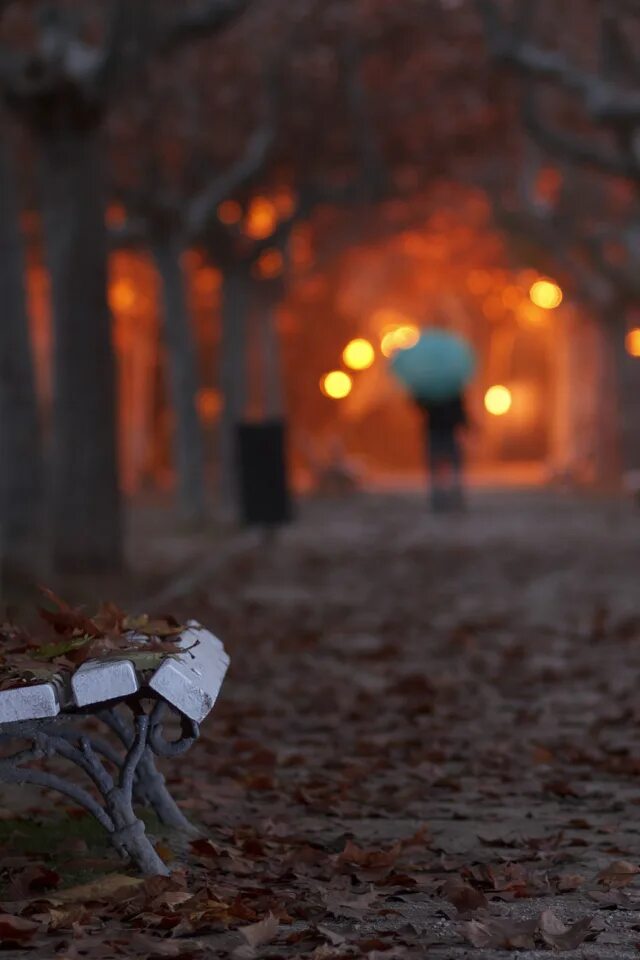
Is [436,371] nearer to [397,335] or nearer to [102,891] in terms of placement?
[102,891]

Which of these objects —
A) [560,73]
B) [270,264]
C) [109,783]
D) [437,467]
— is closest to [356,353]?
[270,264]

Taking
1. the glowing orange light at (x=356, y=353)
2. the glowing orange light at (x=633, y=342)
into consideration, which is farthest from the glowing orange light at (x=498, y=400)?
the glowing orange light at (x=633, y=342)

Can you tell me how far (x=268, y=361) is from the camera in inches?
1823

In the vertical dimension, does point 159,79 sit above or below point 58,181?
above

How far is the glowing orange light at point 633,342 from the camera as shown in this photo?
44.9 m

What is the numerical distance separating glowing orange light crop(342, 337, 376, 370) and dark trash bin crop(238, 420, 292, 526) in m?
33.4

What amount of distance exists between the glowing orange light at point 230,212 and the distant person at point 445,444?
21.1 ft

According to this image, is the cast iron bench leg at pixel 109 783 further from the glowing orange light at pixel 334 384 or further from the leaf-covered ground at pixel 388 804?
the glowing orange light at pixel 334 384

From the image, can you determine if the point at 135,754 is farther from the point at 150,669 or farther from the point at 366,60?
the point at 366,60

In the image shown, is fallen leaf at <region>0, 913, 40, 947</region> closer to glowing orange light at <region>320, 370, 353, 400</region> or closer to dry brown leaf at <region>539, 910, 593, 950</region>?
dry brown leaf at <region>539, 910, 593, 950</region>

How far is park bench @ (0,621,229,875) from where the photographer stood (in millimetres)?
6684

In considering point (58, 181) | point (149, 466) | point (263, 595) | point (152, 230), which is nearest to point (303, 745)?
point (263, 595)

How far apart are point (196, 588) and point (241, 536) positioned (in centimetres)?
947

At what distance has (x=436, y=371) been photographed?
34.0 meters
